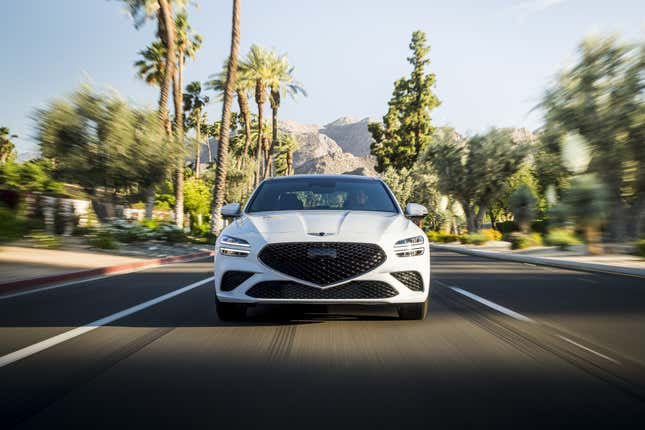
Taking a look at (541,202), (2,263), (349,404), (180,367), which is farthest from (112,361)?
(541,202)

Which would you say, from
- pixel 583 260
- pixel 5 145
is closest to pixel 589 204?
pixel 583 260

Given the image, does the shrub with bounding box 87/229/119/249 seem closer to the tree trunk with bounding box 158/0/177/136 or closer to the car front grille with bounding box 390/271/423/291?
the tree trunk with bounding box 158/0/177/136

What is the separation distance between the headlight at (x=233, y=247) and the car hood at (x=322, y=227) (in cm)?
7

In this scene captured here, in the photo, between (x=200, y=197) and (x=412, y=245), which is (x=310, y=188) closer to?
(x=412, y=245)

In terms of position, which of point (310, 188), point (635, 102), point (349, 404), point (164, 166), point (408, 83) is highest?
point (408, 83)

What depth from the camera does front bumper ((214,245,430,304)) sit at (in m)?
6.12

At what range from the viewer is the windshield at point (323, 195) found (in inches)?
305

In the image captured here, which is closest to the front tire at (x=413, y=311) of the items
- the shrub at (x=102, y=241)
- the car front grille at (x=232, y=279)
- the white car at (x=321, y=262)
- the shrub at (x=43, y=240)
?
the white car at (x=321, y=262)

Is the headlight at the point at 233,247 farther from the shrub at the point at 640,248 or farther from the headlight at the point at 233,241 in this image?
the shrub at the point at 640,248

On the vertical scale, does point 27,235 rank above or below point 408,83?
below

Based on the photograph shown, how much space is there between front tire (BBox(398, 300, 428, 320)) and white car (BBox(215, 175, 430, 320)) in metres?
0.01

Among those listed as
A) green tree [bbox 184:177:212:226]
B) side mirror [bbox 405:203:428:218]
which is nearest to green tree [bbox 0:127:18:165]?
green tree [bbox 184:177:212:226]

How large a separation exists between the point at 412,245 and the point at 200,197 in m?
59.9

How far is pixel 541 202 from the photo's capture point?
66.4 meters
